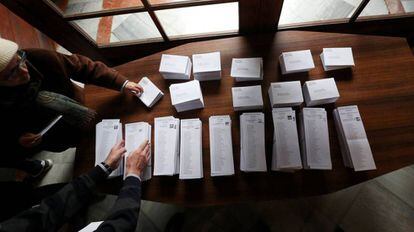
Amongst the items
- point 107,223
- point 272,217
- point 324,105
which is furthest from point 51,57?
point 272,217

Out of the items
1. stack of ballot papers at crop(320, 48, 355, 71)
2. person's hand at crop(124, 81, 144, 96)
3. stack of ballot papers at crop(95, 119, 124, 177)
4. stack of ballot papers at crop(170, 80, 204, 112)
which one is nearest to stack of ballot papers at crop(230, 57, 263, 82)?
stack of ballot papers at crop(170, 80, 204, 112)

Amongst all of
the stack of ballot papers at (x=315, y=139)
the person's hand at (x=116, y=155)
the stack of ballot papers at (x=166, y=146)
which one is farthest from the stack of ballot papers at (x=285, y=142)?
the person's hand at (x=116, y=155)

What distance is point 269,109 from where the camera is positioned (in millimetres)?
1146

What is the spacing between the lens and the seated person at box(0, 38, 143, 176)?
1.04 metres

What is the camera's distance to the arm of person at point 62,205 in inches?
36.3

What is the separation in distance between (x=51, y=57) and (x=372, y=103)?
142 cm

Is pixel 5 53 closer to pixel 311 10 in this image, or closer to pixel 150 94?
pixel 150 94

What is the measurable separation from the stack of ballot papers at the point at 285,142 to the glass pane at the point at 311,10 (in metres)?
0.91

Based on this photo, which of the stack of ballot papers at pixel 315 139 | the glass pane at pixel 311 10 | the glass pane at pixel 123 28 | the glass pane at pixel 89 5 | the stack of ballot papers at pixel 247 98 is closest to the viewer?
the stack of ballot papers at pixel 315 139

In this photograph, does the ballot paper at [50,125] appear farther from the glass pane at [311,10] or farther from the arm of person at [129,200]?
the glass pane at [311,10]

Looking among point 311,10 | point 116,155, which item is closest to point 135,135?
point 116,155

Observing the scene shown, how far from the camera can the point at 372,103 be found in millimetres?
1103

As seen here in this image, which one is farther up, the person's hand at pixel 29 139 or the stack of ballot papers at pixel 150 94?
the stack of ballot papers at pixel 150 94

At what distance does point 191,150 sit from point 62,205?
21.2 inches
